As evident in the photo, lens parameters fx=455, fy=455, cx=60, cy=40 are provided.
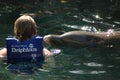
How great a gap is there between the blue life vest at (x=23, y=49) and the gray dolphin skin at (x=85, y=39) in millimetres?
1477

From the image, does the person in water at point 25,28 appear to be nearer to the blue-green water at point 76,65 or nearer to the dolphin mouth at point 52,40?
the blue-green water at point 76,65

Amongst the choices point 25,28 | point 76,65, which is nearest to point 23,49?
point 25,28

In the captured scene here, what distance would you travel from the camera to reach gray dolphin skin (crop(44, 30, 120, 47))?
1041 centimetres

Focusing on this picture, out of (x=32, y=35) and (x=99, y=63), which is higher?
(x=32, y=35)

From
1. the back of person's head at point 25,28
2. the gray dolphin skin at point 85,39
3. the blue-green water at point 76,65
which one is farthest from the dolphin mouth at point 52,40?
the back of person's head at point 25,28

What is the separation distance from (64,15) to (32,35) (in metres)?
5.27

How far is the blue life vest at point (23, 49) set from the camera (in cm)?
873

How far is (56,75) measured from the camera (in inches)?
319

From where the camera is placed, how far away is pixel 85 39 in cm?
1071

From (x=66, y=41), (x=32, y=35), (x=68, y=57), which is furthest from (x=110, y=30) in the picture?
(x=32, y=35)

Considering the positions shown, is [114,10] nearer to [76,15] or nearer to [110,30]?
[76,15]

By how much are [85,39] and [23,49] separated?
236 cm

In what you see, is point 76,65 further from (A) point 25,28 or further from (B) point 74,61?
(A) point 25,28

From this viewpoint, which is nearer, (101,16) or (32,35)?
(32,35)
